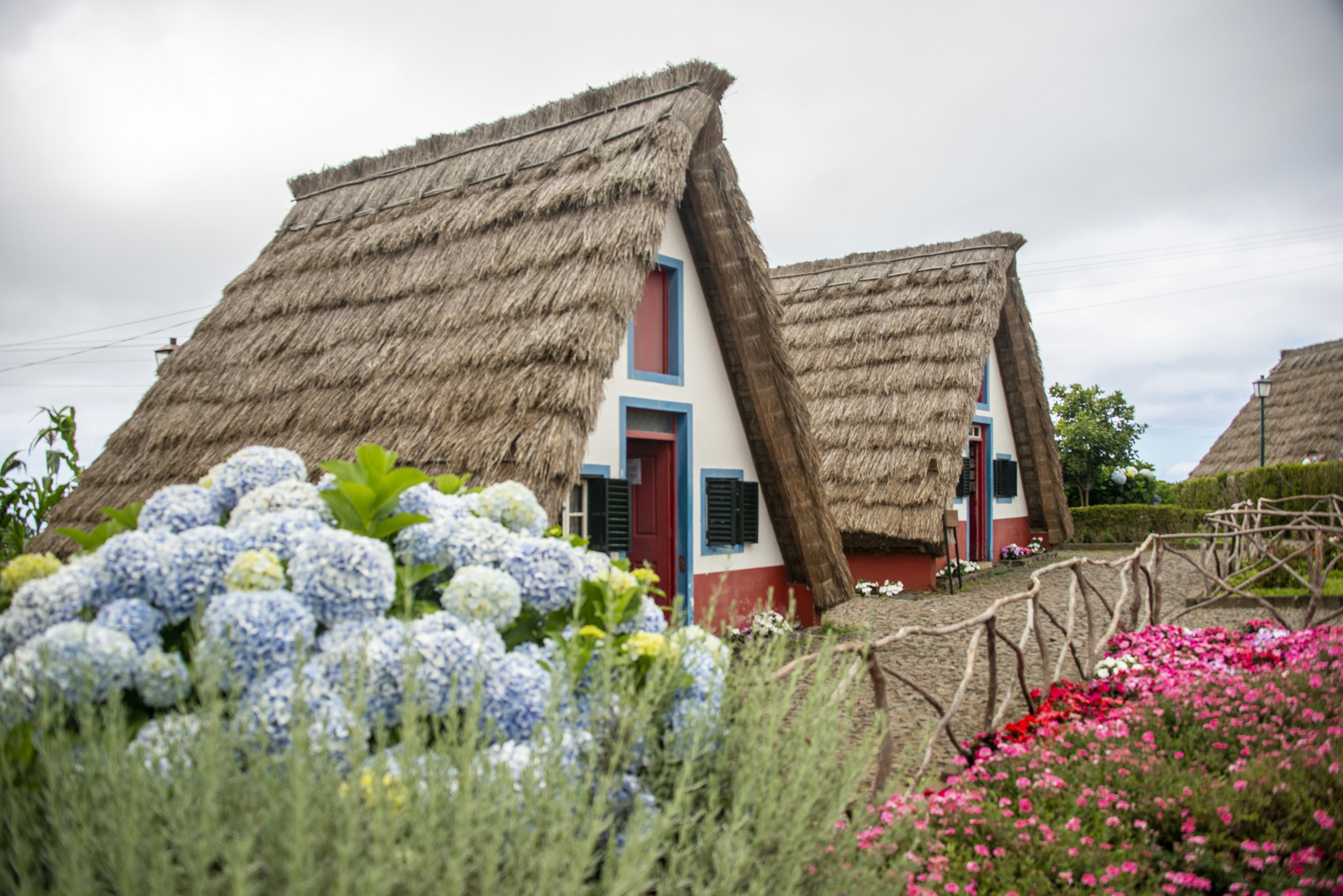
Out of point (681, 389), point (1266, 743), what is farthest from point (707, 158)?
point (1266, 743)

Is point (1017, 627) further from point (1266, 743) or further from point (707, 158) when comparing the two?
point (707, 158)

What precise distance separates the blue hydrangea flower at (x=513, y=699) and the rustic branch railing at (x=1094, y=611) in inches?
31.7

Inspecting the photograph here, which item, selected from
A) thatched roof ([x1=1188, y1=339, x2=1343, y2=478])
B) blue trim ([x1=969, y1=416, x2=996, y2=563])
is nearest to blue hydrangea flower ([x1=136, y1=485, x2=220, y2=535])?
blue trim ([x1=969, y1=416, x2=996, y2=563])

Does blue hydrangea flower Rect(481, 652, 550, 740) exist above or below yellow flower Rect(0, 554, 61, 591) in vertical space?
below

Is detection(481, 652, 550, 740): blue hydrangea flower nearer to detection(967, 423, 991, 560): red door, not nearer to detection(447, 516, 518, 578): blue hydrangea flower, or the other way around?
detection(447, 516, 518, 578): blue hydrangea flower

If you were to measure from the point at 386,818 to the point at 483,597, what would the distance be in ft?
2.48

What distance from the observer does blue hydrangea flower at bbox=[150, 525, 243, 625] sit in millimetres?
2158

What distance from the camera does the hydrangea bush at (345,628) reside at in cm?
195

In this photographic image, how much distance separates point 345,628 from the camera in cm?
213

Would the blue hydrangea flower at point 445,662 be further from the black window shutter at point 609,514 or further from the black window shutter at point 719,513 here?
the black window shutter at point 719,513

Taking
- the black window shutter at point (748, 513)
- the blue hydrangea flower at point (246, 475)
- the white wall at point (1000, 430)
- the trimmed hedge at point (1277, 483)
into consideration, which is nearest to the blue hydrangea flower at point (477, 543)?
the blue hydrangea flower at point (246, 475)

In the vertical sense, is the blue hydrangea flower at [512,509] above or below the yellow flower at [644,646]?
above

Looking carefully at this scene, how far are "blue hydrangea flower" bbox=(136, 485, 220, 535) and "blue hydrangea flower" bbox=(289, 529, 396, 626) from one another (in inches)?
19.8

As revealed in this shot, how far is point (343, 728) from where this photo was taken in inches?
77.7
